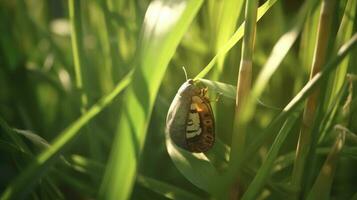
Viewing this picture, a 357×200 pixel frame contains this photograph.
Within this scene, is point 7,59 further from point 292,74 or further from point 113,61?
point 292,74

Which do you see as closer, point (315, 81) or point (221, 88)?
point (315, 81)

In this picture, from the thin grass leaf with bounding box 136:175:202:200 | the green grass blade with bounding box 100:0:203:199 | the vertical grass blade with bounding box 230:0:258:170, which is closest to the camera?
the green grass blade with bounding box 100:0:203:199

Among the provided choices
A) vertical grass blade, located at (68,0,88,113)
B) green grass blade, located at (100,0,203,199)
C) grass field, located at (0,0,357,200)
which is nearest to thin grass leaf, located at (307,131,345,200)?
grass field, located at (0,0,357,200)

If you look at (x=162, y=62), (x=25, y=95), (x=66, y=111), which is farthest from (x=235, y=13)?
(x=25, y=95)

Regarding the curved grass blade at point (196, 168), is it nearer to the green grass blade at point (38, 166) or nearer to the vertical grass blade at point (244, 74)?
the vertical grass blade at point (244, 74)

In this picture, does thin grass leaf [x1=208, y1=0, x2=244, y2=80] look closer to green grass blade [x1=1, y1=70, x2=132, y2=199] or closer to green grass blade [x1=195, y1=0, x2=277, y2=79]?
green grass blade [x1=195, y1=0, x2=277, y2=79]

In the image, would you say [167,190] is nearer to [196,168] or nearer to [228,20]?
[196,168]

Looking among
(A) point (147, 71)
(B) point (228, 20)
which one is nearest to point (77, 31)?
(B) point (228, 20)
